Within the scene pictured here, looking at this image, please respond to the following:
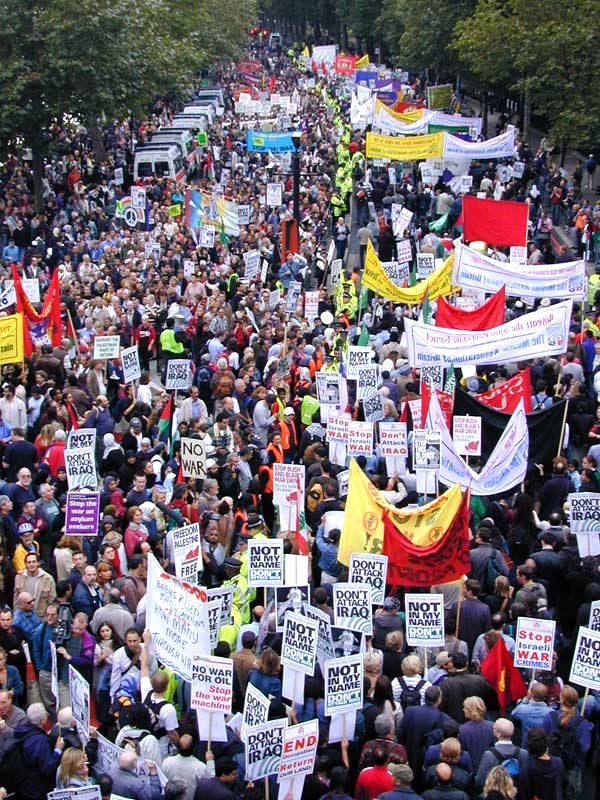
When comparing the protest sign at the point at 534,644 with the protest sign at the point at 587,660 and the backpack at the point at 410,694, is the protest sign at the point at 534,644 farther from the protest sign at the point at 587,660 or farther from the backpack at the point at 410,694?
the backpack at the point at 410,694

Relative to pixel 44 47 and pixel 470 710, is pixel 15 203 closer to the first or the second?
pixel 44 47

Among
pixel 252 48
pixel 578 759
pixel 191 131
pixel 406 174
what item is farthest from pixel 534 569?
pixel 252 48

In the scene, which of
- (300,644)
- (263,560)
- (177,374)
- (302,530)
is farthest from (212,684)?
(177,374)

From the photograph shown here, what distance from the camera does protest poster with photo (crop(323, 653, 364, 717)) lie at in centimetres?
992

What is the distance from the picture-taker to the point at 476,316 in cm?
1953

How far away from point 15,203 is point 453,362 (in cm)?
2175

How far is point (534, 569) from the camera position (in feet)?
41.1

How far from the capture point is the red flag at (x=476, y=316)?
63.6 ft

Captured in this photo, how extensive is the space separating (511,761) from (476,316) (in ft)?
34.5

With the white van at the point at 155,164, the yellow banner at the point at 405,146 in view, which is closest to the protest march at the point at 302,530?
the yellow banner at the point at 405,146

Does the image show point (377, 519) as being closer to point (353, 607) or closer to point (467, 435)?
point (353, 607)

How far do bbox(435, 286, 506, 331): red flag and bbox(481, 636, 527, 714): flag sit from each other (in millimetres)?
8602

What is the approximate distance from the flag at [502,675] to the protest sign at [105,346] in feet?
28.4

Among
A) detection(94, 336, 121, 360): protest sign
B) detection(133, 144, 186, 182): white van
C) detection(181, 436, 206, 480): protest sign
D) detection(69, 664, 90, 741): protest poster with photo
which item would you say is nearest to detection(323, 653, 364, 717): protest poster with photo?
detection(69, 664, 90, 741): protest poster with photo
